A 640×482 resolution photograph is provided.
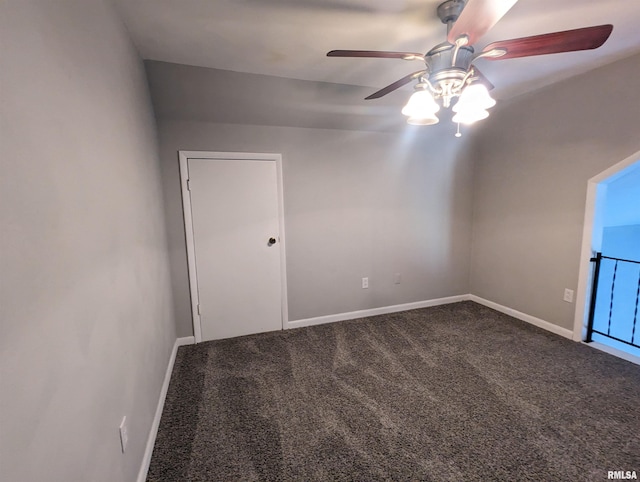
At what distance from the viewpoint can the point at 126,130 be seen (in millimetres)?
1600

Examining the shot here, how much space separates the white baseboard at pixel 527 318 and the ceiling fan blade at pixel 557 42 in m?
2.61

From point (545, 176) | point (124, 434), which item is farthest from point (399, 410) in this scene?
point (545, 176)

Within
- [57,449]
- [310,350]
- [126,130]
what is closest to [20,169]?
[57,449]

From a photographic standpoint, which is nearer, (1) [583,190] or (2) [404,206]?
(1) [583,190]

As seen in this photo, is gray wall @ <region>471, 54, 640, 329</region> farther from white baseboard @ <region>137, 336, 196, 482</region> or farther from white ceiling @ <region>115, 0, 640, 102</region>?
white baseboard @ <region>137, 336, 196, 482</region>

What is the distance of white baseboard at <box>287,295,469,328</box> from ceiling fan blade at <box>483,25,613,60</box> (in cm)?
270

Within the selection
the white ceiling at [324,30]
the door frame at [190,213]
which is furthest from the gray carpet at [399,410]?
the white ceiling at [324,30]

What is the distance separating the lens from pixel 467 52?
1.50 metres

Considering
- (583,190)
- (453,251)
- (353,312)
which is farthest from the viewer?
(453,251)

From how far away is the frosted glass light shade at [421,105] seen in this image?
1638mm

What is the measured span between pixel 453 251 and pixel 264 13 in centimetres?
330

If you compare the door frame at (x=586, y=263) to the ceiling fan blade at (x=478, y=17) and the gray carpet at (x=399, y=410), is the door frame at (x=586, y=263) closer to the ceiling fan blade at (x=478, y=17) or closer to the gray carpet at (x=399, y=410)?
the gray carpet at (x=399, y=410)

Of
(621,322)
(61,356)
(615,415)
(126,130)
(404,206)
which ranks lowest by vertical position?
(621,322)

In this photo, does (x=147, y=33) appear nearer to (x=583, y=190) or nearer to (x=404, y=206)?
(x=404, y=206)
